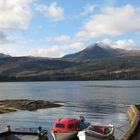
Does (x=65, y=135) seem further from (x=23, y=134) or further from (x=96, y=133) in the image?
(x=23, y=134)

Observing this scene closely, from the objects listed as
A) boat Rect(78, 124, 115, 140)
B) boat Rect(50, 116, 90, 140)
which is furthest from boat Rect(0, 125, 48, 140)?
boat Rect(50, 116, 90, 140)

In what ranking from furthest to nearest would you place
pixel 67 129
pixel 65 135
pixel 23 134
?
pixel 67 129
pixel 65 135
pixel 23 134

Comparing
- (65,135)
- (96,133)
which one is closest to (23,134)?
(65,135)

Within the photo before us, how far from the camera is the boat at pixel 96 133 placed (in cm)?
4125

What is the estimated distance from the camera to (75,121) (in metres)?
45.9

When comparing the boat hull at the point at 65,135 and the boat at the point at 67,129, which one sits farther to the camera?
the boat at the point at 67,129

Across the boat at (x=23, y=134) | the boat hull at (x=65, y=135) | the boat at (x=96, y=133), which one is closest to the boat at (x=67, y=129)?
the boat hull at (x=65, y=135)

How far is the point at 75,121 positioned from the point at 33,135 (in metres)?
13.4

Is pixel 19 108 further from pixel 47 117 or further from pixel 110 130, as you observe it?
pixel 110 130

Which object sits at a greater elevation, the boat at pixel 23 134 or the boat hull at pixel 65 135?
the boat at pixel 23 134

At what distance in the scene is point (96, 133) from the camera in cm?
4219

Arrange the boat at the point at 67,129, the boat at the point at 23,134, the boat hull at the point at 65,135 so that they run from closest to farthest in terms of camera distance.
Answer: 1. the boat at the point at 23,134
2. the boat hull at the point at 65,135
3. the boat at the point at 67,129

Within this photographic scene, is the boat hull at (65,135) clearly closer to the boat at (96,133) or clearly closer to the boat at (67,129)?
the boat at (67,129)

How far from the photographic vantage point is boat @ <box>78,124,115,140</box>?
4125 cm
